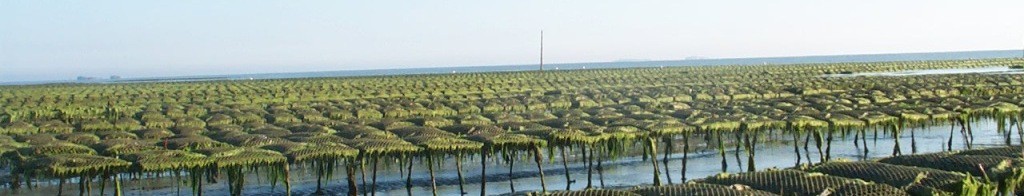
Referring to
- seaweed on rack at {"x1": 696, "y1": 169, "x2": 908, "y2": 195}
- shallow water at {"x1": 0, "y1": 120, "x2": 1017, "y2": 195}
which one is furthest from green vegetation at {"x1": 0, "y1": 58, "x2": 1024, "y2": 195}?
shallow water at {"x1": 0, "y1": 120, "x2": 1017, "y2": 195}

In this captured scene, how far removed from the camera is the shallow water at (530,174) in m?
26.5

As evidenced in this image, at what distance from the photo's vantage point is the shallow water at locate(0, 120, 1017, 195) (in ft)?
87.1

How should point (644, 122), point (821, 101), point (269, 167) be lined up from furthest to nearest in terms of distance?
point (821, 101)
point (644, 122)
point (269, 167)

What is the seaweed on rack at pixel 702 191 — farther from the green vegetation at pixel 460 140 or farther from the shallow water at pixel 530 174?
the shallow water at pixel 530 174

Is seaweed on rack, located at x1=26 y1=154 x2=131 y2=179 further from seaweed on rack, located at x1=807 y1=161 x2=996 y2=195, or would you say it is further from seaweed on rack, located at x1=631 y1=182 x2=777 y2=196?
seaweed on rack, located at x1=807 y1=161 x2=996 y2=195

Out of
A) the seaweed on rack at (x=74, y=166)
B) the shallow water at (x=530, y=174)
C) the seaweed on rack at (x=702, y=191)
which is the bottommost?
the shallow water at (x=530, y=174)

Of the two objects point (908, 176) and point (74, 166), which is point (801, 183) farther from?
point (74, 166)

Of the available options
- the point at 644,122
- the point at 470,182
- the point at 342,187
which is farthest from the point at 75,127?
the point at 644,122

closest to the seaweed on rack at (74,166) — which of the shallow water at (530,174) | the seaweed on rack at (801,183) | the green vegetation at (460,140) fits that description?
the green vegetation at (460,140)

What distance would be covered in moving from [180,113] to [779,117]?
25901 mm

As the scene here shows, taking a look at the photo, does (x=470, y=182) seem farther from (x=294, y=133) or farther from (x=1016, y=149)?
(x=1016, y=149)

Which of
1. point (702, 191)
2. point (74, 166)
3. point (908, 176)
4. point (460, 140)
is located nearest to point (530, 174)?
point (460, 140)

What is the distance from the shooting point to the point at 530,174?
95.1 feet

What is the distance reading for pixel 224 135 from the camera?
27859 mm
